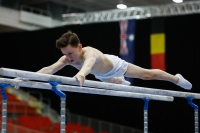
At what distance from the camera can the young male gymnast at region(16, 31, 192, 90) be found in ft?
17.7

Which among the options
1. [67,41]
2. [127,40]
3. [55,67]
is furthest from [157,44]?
[67,41]

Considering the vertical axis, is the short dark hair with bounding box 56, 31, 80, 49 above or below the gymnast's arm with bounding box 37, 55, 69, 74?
above

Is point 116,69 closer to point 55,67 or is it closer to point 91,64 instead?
point 55,67

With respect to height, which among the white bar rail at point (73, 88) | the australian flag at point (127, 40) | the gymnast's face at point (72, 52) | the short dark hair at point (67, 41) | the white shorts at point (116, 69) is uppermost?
the australian flag at point (127, 40)

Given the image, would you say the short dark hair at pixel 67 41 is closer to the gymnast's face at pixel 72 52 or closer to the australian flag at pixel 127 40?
the gymnast's face at pixel 72 52

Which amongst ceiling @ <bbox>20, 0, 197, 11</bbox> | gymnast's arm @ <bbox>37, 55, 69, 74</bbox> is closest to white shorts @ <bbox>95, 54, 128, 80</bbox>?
gymnast's arm @ <bbox>37, 55, 69, 74</bbox>

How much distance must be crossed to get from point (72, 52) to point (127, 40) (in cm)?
1140

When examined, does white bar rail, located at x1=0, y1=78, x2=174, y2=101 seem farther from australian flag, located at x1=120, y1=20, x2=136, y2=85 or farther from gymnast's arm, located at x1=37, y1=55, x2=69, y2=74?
australian flag, located at x1=120, y1=20, x2=136, y2=85

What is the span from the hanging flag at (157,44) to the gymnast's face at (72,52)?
10.6 meters

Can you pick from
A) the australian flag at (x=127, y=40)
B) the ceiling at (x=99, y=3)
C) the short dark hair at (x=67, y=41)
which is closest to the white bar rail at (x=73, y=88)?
the short dark hair at (x=67, y=41)

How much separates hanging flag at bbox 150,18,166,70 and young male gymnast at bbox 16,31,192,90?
9.11m

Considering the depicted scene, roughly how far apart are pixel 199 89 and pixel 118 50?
3568 millimetres

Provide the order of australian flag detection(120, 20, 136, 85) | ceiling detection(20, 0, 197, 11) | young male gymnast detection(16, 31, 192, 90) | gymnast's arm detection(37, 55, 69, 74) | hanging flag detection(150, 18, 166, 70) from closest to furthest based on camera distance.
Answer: young male gymnast detection(16, 31, 192, 90)
gymnast's arm detection(37, 55, 69, 74)
hanging flag detection(150, 18, 166, 70)
australian flag detection(120, 20, 136, 85)
ceiling detection(20, 0, 197, 11)

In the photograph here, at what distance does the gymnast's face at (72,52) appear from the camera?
17.9 feet
